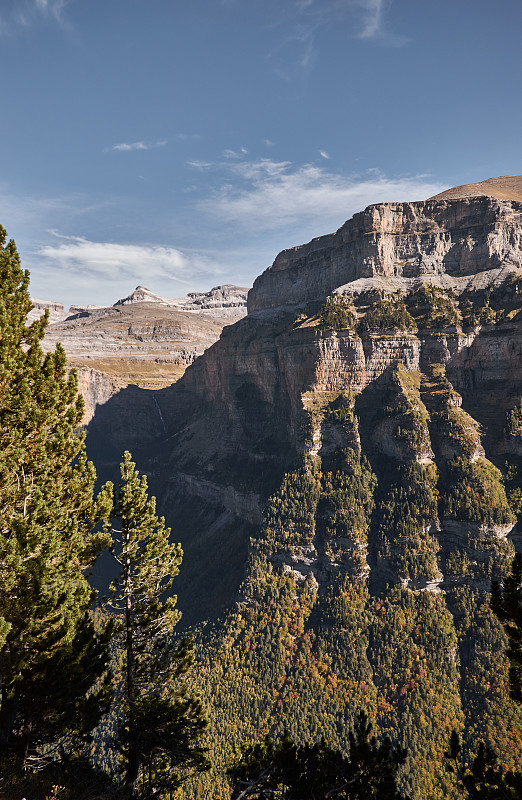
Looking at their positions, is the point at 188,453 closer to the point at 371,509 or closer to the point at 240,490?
the point at 240,490

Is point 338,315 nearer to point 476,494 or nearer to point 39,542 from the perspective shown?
point 476,494

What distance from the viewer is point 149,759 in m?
25.8

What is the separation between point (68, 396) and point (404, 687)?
105650 mm

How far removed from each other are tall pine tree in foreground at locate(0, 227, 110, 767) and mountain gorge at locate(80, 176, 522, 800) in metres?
72.8

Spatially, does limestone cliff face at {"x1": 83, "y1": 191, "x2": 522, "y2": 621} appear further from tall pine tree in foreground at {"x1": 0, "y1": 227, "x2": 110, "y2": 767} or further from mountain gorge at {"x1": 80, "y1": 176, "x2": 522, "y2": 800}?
tall pine tree in foreground at {"x1": 0, "y1": 227, "x2": 110, "y2": 767}

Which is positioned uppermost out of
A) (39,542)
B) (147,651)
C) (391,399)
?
(39,542)

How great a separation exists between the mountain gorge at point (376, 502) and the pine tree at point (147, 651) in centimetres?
6271

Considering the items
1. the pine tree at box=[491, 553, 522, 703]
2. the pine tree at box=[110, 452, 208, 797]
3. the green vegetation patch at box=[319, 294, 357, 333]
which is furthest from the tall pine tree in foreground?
the green vegetation patch at box=[319, 294, 357, 333]

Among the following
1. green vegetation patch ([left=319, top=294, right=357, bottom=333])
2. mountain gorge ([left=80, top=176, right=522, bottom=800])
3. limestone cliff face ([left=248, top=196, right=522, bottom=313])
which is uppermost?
limestone cliff face ([left=248, top=196, right=522, bottom=313])

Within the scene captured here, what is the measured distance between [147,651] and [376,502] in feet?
352

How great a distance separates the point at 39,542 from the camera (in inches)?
669

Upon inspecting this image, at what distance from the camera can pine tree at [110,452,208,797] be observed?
25.0m

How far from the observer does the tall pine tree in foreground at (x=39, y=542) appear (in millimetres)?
16828

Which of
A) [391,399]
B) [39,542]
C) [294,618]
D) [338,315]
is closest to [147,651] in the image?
[39,542]
